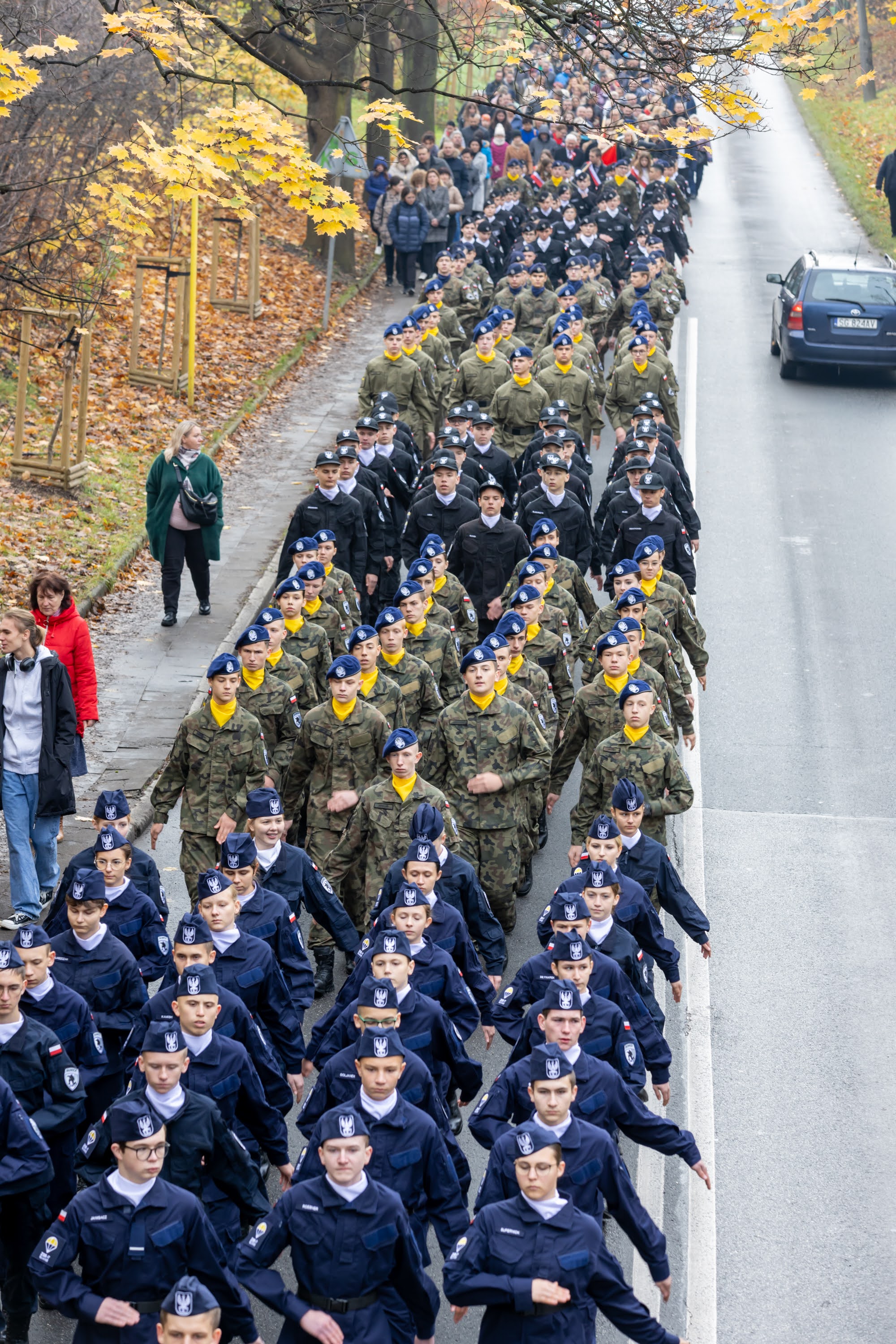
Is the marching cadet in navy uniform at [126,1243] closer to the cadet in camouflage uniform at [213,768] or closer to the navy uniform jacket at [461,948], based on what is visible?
the navy uniform jacket at [461,948]

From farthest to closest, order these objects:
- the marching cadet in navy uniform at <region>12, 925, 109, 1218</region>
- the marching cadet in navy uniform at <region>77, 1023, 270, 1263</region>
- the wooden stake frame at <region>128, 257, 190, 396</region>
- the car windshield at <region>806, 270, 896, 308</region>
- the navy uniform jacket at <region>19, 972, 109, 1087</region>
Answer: the car windshield at <region>806, 270, 896, 308</region>
the wooden stake frame at <region>128, 257, 190, 396</region>
the navy uniform jacket at <region>19, 972, 109, 1087</region>
the marching cadet in navy uniform at <region>12, 925, 109, 1218</region>
the marching cadet in navy uniform at <region>77, 1023, 270, 1263</region>

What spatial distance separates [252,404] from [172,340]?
1286 mm

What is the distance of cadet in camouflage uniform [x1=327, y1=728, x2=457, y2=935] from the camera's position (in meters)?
10.1

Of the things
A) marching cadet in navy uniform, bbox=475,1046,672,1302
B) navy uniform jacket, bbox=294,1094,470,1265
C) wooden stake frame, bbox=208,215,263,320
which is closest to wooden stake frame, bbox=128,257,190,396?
wooden stake frame, bbox=208,215,263,320

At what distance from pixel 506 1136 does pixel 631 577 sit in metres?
6.68

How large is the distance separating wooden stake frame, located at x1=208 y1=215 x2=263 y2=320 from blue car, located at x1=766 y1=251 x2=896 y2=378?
709 centimetres

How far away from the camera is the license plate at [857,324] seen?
942 inches

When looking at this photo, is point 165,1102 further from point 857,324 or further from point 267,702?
point 857,324

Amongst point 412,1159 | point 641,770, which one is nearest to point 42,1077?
point 412,1159

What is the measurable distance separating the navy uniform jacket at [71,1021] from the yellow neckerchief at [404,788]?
2.61 metres

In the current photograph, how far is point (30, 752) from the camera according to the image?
11.2 metres

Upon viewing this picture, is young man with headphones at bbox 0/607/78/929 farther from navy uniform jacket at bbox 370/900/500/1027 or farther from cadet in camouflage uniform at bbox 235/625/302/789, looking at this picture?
navy uniform jacket at bbox 370/900/500/1027

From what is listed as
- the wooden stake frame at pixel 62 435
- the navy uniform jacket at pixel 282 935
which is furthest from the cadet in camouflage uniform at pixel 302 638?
the wooden stake frame at pixel 62 435

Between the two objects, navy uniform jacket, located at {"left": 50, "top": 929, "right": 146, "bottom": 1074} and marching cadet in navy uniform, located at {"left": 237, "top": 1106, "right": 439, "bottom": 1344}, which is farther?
navy uniform jacket, located at {"left": 50, "top": 929, "right": 146, "bottom": 1074}
